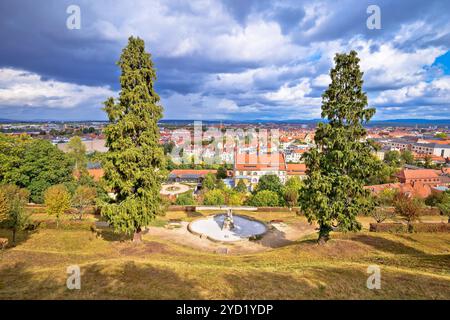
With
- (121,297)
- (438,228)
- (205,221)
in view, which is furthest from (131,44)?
(438,228)

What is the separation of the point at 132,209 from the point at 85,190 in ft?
57.7

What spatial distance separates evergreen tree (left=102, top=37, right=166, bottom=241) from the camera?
1608 cm

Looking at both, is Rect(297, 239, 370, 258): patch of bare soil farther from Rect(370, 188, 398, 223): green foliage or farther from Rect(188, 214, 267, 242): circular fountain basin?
Rect(188, 214, 267, 242): circular fountain basin

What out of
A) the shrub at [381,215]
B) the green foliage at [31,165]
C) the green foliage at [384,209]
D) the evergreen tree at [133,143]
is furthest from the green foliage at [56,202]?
the shrub at [381,215]

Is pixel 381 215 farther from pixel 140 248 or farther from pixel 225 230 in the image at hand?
pixel 140 248

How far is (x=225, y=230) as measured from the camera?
1033 inches

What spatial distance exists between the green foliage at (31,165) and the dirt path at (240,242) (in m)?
20.4

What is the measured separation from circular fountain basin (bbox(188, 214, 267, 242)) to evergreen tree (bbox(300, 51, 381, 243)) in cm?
997

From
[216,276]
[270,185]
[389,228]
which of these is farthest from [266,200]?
[216,276]

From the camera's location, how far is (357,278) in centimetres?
1114

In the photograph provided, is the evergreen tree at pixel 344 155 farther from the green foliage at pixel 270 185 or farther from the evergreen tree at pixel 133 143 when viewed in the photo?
the green foliage at pixel 270 185

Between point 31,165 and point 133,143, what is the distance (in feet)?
90.0

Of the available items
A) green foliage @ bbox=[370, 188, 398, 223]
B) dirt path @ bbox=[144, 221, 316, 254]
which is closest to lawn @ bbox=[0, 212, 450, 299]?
dirt path @ bbox=[144, 221, 316, 254]

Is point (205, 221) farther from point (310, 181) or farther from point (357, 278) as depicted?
point (357, 278)
